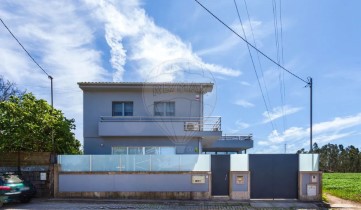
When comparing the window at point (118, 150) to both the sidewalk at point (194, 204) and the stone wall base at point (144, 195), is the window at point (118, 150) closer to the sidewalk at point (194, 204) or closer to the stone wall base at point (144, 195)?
the stone wall base at point (144, 195)

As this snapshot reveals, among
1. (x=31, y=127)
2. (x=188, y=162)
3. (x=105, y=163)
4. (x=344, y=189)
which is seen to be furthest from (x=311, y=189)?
(x=31, y=127)

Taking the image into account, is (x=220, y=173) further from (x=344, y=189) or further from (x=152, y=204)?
(x=344, y=189)

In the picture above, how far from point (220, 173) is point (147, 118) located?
6.49 metres

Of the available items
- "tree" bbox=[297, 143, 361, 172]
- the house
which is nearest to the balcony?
the house

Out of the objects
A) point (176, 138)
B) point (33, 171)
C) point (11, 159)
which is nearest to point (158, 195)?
point (176, 138)

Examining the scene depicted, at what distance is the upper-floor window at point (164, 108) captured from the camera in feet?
71.9

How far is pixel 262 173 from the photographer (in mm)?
16734

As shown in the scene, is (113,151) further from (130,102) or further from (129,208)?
(129,208)

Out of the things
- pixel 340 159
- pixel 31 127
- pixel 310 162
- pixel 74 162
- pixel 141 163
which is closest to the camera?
pixel 310 162

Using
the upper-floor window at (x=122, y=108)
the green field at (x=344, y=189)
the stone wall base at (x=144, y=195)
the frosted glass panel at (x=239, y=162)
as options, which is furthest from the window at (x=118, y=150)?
the green field at (x=344, y=189)

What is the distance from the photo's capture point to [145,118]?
70.2ft

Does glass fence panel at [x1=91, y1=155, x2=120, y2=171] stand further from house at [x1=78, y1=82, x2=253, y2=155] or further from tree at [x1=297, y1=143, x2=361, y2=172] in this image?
tree at [x1=297, y1=143, x2=361, y2=172]

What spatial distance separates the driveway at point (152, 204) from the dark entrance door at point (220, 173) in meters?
0.84

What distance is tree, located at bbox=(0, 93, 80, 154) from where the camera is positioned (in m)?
17.8
